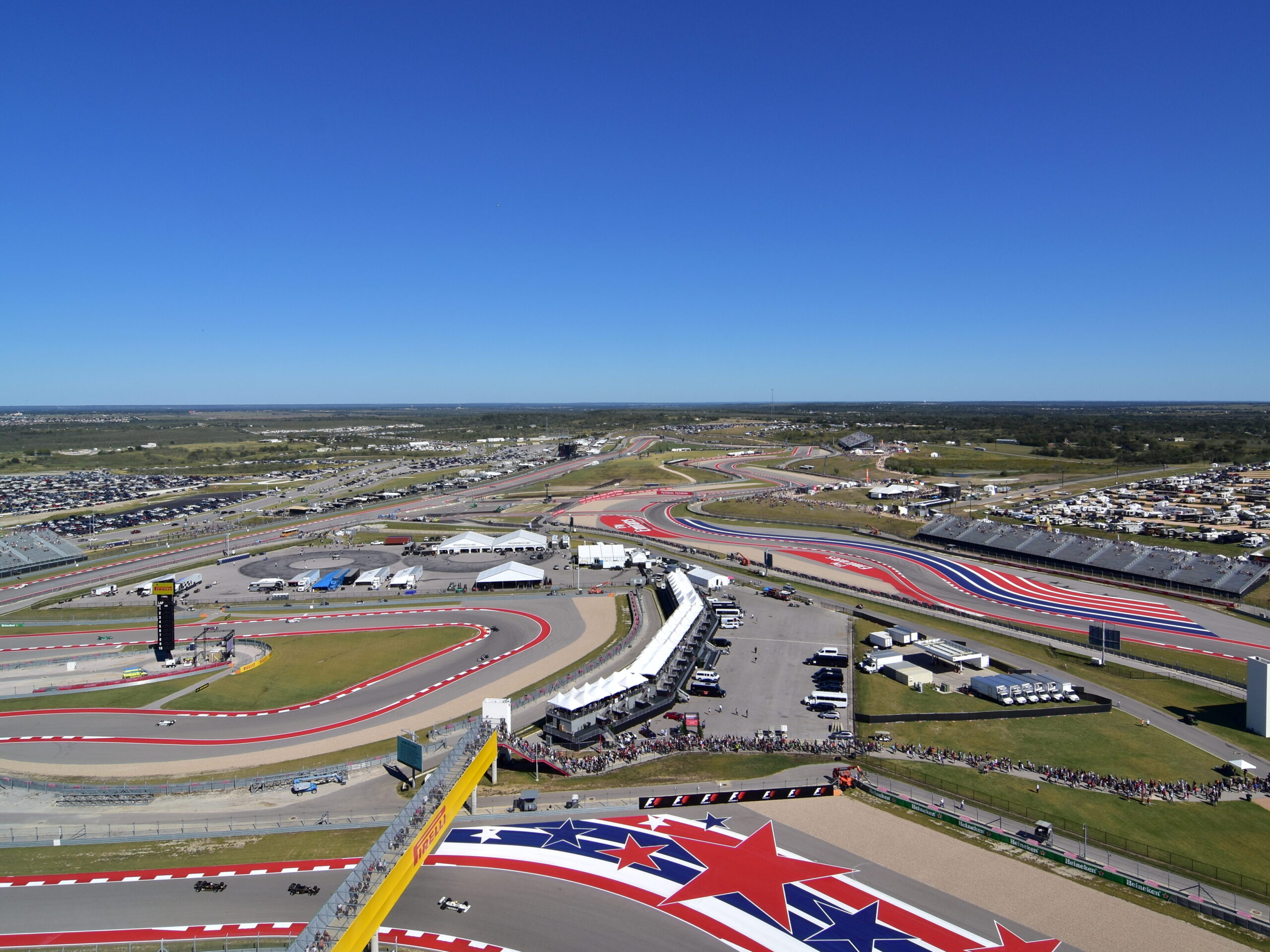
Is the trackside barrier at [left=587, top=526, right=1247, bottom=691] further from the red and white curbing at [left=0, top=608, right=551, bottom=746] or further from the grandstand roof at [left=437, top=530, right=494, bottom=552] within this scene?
the red and white curbing at [left=0, top=608, right=551, bottom=746]

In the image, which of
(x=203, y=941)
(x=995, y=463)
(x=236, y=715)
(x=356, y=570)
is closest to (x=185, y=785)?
(x=236, y=715)

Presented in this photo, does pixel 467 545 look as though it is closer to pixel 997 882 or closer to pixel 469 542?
pixel 469 542

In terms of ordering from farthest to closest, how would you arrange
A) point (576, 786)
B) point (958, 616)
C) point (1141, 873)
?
point (958, 616), point (576, 786), point (1141, 873)

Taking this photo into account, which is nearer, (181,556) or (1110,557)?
(1110,557)

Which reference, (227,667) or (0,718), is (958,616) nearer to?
(227,667)

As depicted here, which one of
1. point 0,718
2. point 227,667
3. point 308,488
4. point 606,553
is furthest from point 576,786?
point 308,488

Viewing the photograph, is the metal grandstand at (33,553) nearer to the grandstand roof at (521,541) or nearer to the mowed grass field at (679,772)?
the grandstand roof at (521,541)
